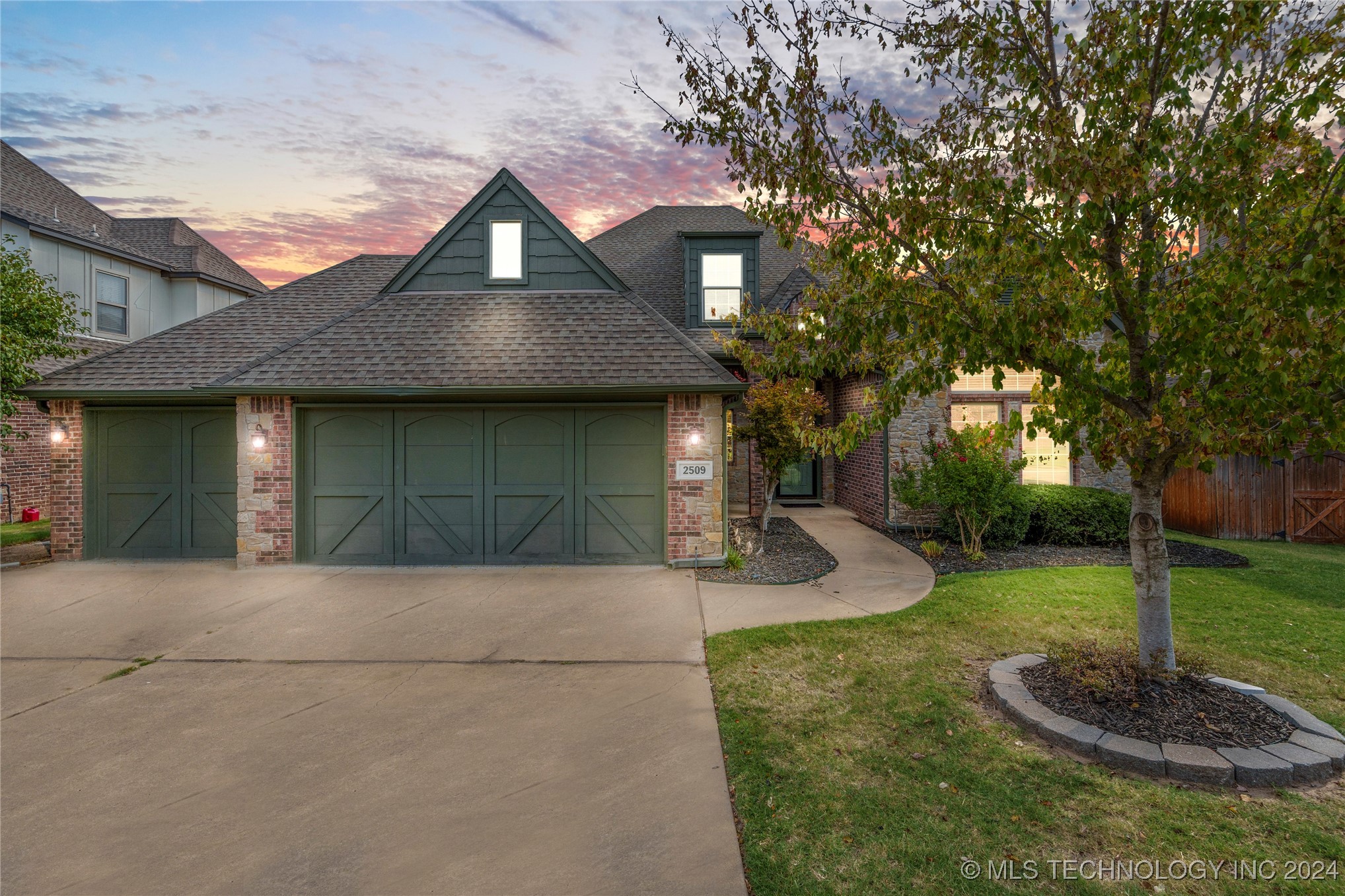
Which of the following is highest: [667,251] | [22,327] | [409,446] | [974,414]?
[667,251]

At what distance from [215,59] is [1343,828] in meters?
14.6

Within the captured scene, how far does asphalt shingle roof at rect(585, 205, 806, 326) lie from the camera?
49.8 feet

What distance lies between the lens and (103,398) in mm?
9375

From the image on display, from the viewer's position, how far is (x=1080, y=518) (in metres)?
10.1

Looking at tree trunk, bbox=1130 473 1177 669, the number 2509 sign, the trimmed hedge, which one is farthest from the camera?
the trimmed hedge

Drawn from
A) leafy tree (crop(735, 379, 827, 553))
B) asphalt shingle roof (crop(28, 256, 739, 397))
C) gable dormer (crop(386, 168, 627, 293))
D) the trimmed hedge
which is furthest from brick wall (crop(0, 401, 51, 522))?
the trimmed hedge

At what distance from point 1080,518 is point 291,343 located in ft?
45.0

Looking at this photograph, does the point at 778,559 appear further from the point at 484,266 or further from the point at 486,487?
the point at 484,266

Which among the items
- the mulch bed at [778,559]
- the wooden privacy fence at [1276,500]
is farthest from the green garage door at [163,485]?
the wooden privacy fence at [1276,500]

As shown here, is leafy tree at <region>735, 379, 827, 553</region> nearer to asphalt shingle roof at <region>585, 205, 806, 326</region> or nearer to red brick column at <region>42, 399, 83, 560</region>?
asphalt shingle roof at <region>585, 205, 806, 326</region>

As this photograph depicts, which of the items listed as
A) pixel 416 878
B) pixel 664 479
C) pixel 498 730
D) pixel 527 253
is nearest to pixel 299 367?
pixel 527 253

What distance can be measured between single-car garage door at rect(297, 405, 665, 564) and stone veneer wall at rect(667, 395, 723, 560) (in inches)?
12.5

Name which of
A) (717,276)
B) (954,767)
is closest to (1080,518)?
(954,767)

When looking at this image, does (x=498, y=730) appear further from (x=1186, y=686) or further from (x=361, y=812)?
(x=1186, y=686)
